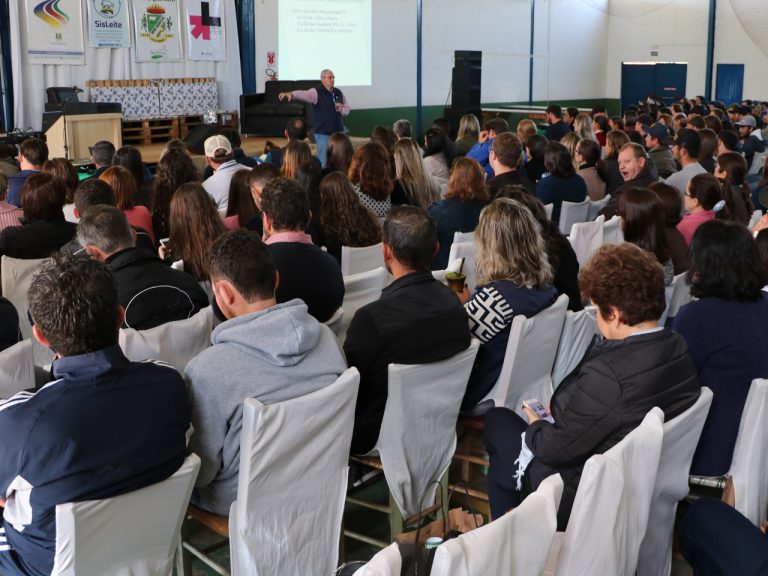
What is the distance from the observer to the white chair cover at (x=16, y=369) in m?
2.39

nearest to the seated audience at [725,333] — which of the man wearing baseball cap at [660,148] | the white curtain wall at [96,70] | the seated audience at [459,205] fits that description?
the seated audience at [459,205]

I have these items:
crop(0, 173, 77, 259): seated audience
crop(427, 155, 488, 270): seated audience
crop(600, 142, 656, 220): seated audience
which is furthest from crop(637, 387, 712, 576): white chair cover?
crop(600, 142, 656, 220): seated audience

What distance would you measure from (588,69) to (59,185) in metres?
18.4

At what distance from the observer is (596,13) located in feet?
68.0

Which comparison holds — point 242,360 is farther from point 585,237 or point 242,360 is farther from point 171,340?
point 585,237

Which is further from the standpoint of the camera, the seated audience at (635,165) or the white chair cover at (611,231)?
the seated audience at (635,165)

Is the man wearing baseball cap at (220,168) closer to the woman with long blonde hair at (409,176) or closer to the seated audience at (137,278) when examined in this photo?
the woman with long blonde hair at (409,176)

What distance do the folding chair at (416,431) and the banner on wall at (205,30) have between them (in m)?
10.5

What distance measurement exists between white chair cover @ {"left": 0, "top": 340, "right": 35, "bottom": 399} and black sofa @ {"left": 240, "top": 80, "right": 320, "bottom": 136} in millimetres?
9588

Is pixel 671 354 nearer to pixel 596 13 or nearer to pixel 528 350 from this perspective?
pixel 528 350

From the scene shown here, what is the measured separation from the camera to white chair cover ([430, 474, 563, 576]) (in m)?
1.49

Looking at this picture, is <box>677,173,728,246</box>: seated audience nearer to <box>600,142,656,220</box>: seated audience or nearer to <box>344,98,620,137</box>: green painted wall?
<box>600,142,656,220</box>: seated audience

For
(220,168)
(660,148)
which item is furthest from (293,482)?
(660,148)

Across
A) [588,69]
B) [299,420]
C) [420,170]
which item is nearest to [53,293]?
[299,420]
